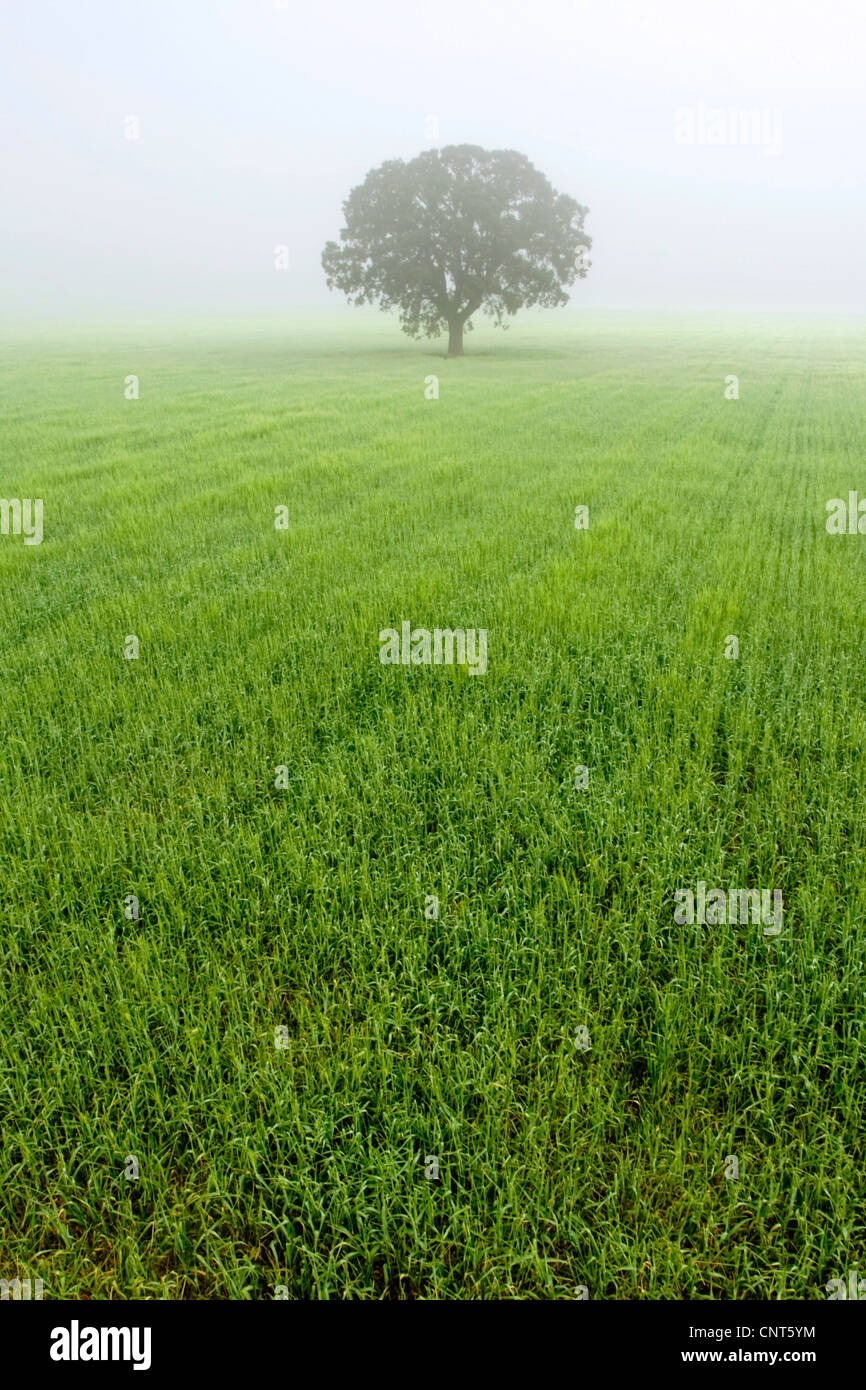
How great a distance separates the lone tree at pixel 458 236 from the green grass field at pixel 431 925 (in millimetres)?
31755

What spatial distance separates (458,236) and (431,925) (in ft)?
125

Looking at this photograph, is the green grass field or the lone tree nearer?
the green grass field

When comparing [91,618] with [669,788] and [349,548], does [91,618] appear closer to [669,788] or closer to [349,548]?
[349,548]

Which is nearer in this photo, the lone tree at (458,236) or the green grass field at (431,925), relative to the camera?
the green grass field at (431,925)

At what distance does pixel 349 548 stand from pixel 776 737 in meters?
5.57

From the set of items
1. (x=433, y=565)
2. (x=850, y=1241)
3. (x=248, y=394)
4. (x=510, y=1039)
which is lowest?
(x=850, y=1241)

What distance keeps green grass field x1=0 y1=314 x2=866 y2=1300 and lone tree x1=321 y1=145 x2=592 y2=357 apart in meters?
31.8

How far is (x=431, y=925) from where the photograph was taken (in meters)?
3.49

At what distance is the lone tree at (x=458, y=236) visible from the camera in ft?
115

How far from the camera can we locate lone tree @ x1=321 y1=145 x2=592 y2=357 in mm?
35094

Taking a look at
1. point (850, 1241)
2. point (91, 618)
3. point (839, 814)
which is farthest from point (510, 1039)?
point (91, 618)

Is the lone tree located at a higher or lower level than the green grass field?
higher

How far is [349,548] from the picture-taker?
9.12 meters
